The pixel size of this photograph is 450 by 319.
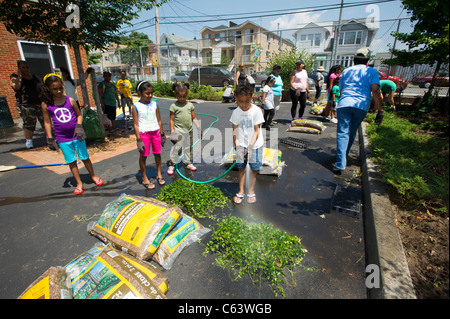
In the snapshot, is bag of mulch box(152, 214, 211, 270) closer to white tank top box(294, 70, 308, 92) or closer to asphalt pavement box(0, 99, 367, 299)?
asphalt pavement box(0, 99, 367, 299)

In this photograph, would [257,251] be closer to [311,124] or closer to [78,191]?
[78,191]

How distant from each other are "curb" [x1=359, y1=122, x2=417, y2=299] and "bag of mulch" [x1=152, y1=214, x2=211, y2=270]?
183cm

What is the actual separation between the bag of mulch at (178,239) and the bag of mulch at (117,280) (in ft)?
0.80

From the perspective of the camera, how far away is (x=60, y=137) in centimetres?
368

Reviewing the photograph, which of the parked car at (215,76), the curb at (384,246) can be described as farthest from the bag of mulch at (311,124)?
the parked car at (215,76)

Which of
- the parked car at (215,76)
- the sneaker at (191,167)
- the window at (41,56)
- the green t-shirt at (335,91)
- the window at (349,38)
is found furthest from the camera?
the window at (349,38)

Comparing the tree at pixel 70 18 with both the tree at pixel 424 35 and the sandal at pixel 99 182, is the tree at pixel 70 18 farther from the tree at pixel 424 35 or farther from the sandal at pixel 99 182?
the tree at pixel 424 35

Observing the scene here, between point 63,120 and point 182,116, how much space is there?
192cm

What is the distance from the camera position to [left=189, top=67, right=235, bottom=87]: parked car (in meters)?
20.4

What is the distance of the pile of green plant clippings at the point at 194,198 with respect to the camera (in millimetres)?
3264

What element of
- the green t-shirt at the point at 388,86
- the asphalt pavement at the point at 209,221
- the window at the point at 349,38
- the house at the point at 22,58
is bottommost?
the asphalt pavement at the point at 209,221

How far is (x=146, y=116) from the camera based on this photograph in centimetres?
383

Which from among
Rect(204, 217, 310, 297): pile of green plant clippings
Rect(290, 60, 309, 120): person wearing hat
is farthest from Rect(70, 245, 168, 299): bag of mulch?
Rect(290, 60, 309, 120): person wearing hat
